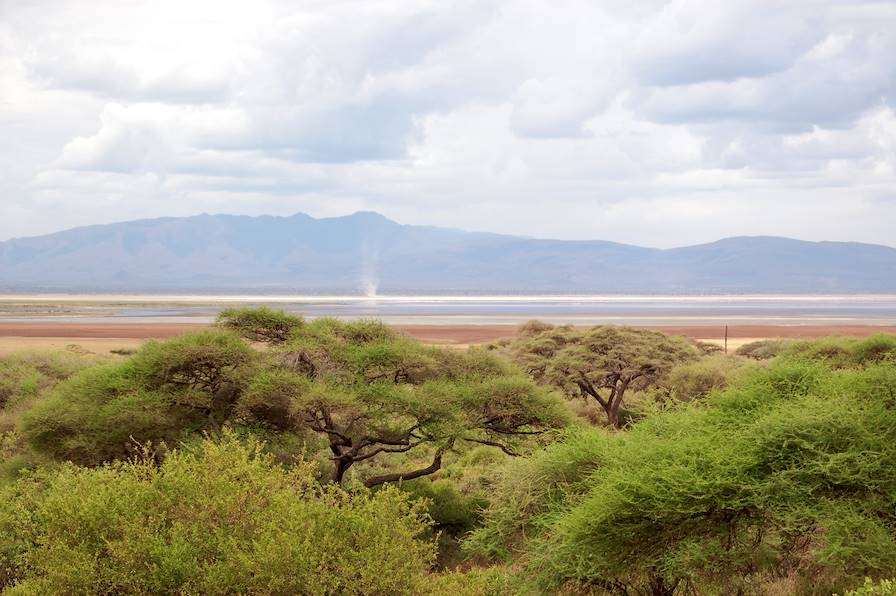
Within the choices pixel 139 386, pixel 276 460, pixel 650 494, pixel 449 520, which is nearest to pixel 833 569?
pixel 650 494

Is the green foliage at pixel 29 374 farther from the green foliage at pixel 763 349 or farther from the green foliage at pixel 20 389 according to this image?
the green foliage at pixel 763 349

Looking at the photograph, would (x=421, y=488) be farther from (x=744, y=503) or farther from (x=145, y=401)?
(x=744, y=503)

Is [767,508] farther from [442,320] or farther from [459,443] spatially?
[442,320]

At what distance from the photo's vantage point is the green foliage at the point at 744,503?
15.3 m

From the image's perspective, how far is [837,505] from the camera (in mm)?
15336

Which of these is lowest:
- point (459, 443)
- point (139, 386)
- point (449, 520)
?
point (449, 520)

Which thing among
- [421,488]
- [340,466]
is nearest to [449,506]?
Result: [421,488]

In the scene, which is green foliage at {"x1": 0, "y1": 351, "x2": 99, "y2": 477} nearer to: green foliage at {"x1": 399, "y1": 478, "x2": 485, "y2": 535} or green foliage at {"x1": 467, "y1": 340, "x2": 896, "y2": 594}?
green foliage at {"x1": 399, "y1": 478, "x2": 485, "y2": 535}

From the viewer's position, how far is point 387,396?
26.2 m

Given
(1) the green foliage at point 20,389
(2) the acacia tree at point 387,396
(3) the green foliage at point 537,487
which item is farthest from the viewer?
(1) the green foliage at point 20,389

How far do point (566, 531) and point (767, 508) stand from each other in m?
3.19

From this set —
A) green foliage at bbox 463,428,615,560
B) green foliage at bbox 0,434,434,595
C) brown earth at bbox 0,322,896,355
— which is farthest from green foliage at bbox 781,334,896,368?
brown earth at bbox 0,322,896,355

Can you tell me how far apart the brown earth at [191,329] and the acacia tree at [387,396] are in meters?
68.4

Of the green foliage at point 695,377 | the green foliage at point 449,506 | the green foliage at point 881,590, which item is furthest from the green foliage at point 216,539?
the green foliage at point 695,377
